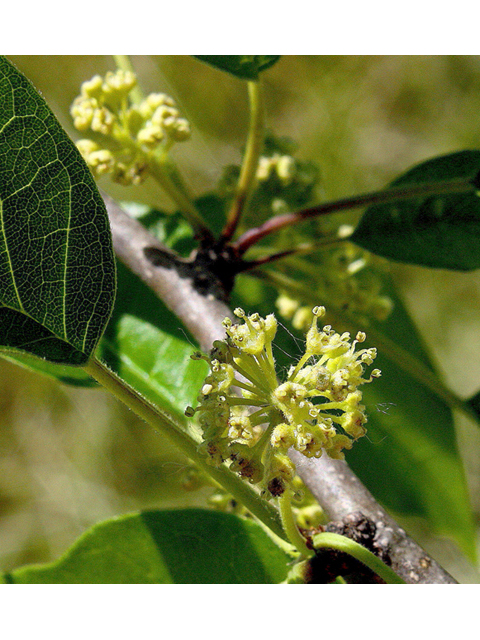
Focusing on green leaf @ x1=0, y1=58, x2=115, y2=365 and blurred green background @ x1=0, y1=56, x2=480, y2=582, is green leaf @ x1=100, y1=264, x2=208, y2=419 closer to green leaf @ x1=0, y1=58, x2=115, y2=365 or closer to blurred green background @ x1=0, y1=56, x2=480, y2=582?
green leaf @ x1=0, y1=58, x2=115, y2=365

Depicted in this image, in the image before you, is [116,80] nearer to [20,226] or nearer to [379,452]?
[20,226]

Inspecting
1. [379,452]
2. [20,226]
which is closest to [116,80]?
[20,226]

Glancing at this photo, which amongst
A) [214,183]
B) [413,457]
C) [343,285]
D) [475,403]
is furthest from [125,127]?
[214,183]

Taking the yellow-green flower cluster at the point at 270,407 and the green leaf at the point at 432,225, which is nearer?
the yellow-green flower cluster at the point at 270,407

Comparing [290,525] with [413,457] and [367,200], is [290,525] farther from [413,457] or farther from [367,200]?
[413,457]

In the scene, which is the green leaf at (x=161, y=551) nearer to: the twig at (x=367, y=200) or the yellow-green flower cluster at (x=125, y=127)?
the twig at (x=367, y=200)

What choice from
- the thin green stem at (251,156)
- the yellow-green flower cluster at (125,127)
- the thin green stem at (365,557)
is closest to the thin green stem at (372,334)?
the thin green stem at (251,156)
